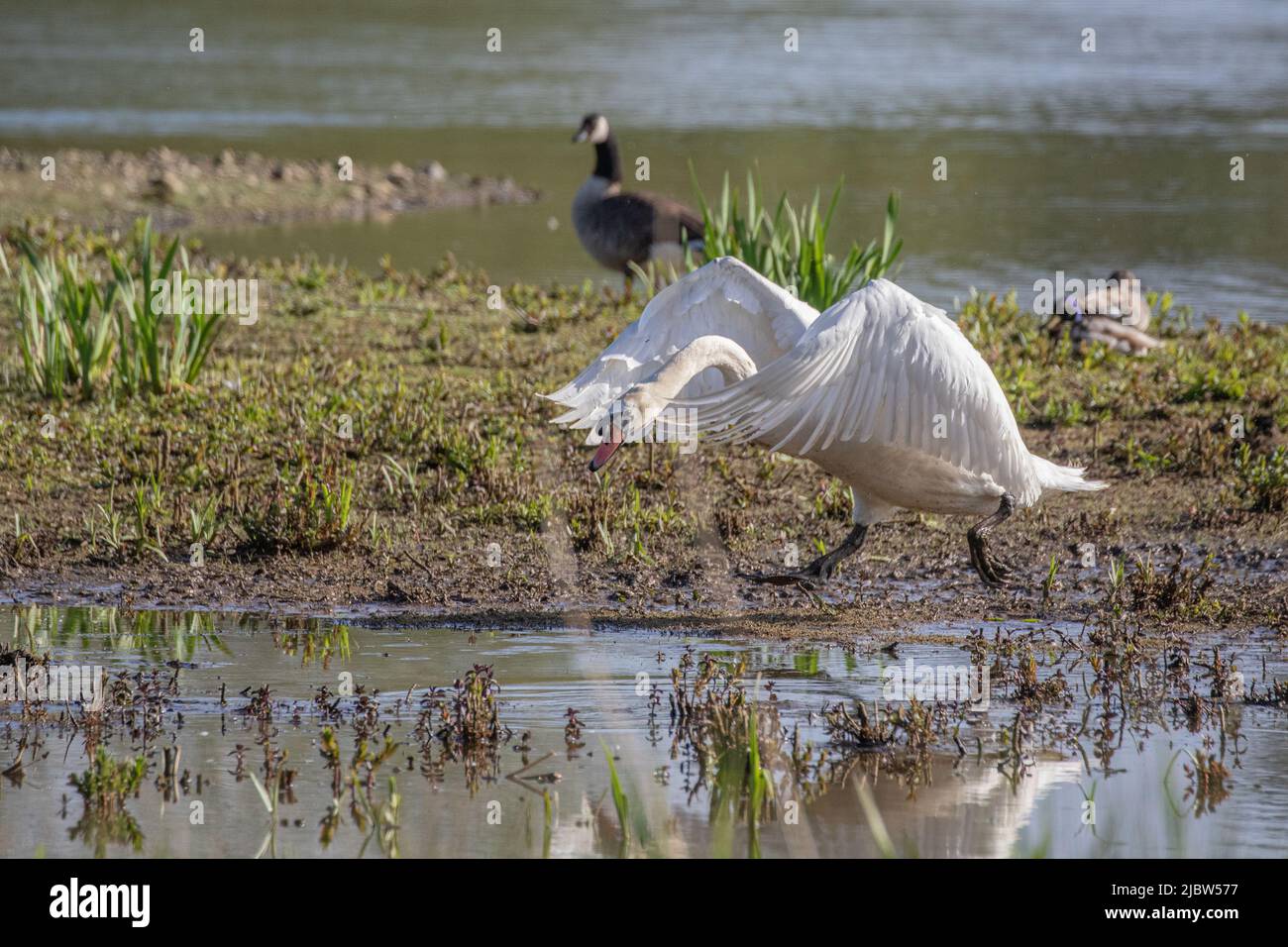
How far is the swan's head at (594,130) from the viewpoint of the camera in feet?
51.0

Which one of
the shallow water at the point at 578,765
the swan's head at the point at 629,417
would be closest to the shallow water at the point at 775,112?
the swan's head at the point at 629,417

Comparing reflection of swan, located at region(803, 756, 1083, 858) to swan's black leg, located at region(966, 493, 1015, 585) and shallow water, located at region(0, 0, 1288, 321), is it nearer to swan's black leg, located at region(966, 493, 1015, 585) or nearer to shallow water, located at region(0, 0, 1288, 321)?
swan's black leg, located at region(966, 493, 1015, 585)

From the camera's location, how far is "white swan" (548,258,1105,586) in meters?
6.10

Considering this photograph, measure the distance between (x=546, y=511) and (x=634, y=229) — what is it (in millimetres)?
6168

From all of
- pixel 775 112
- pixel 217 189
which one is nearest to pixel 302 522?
pixel 217 189

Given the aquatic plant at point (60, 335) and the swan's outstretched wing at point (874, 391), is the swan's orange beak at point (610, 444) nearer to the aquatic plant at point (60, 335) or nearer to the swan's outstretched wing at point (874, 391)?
the swan's outstretched wing at point (874, 391)

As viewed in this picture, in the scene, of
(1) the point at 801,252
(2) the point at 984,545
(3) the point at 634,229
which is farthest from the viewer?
(3) the point at 634,229

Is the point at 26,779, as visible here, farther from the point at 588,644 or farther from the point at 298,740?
the point at 588,644

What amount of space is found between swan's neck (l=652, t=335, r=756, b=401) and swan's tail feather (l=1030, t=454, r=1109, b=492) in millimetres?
1452

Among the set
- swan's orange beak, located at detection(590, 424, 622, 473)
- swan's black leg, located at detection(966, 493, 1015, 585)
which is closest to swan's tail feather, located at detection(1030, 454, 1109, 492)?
swan's black leg, located at detection(966, 493, 1015, 585)

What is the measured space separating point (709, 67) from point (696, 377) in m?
26.8

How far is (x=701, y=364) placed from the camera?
6.43m

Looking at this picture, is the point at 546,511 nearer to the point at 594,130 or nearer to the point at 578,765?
the point at 578,765
